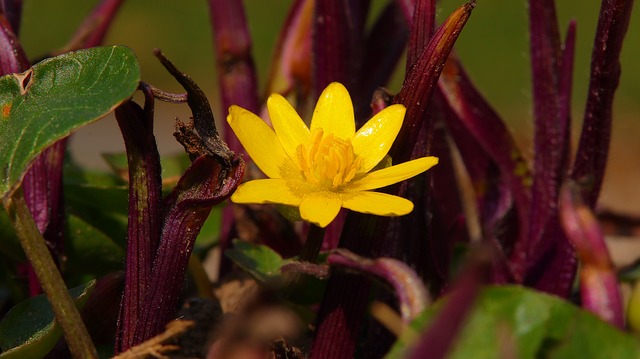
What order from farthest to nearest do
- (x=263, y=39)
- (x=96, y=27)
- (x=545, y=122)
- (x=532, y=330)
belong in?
(x=263, y=39), (x=96, y=27), (x=545, y=122), (x=532, y=330)

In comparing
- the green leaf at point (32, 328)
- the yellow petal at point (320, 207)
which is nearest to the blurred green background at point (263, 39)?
the green leaf at point (32, 328)

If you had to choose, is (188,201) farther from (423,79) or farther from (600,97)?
(600,97)

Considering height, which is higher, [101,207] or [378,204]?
[378,204]

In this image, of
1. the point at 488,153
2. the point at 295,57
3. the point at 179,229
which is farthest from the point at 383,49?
the point at 179,229

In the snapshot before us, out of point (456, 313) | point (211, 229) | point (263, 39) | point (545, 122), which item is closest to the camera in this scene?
point (456, 313)

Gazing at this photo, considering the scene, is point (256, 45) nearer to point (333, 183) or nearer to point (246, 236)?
point (246, 236)

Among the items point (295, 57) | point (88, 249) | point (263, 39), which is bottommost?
Result: point (263, 39)

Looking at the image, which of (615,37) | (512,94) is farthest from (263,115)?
(512,94)
